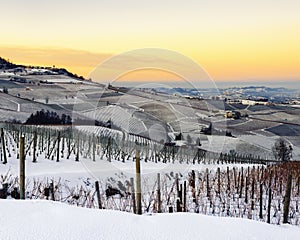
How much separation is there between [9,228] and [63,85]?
54.9 metres

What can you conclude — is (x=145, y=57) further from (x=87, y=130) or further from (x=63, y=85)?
(x=63, y=85)

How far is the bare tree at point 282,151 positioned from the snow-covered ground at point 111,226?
108ft

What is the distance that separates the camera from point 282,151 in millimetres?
35250

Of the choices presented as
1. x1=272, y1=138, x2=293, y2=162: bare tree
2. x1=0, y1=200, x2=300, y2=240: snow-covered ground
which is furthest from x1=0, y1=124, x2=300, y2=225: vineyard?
x1=272, y1=138, x2=293, y2=162: bare tree

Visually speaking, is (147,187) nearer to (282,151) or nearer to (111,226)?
(111,226)

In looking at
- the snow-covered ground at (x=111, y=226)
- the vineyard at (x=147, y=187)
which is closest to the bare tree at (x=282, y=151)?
the vineyard at (x=147, y=187)

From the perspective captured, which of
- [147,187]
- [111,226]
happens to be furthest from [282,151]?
[111,226]

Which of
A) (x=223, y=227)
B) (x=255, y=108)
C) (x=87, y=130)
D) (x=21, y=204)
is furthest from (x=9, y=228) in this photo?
(x=255, y=108)

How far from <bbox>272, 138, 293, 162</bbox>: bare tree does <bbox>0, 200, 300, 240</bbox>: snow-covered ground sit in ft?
108

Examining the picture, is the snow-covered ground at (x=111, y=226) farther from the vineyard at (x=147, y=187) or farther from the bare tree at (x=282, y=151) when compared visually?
the bare tree at (x=282, y=151)

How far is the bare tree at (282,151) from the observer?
34812 mm

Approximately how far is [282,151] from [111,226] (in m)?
35.0

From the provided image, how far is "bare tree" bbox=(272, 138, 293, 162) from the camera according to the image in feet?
114

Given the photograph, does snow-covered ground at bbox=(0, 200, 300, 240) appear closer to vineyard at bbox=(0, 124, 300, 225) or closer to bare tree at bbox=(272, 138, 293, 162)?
vineyard at bbox=(0, 124, 300, 225)
